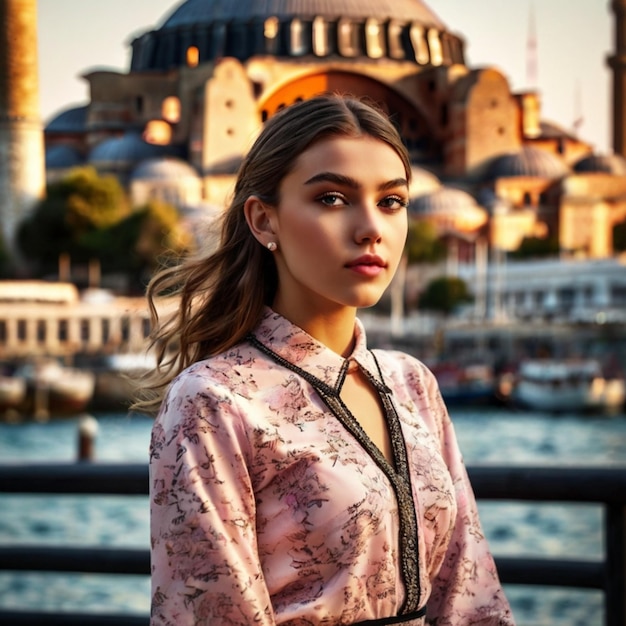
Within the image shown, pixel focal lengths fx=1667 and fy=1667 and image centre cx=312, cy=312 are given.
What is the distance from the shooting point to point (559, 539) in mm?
12422

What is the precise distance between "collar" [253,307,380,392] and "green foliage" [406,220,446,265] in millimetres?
32642

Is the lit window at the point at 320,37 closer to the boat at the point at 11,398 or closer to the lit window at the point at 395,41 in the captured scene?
the lit window at the point at 395,41

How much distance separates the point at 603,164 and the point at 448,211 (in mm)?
6096

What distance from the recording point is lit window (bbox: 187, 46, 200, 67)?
44031mm

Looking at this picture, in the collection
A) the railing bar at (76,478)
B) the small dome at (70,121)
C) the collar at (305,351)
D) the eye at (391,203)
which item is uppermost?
the small dome at (70,121)

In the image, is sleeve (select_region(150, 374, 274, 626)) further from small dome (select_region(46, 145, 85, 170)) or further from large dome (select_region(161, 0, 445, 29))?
large dome (select_region(161, 0, 445, 29))

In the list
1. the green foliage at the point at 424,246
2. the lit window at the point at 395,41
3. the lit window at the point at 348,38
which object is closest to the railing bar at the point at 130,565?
the green foliage at the point at 424,246

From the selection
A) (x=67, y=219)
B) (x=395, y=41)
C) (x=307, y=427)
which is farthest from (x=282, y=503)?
(x=395, y=41)

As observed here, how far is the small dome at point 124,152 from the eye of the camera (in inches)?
1540

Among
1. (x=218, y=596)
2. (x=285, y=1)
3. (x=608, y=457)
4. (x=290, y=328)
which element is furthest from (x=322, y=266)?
(x=285, y=1)

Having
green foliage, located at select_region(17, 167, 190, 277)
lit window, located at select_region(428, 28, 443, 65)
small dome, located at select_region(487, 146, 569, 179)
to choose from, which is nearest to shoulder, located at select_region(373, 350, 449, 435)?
green foliage, located at select_region(17, 167, 190, 277)

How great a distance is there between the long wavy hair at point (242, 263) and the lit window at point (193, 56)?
141 ft

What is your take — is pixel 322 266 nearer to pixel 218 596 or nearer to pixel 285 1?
pixel 218 596

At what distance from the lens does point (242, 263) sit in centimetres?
147
